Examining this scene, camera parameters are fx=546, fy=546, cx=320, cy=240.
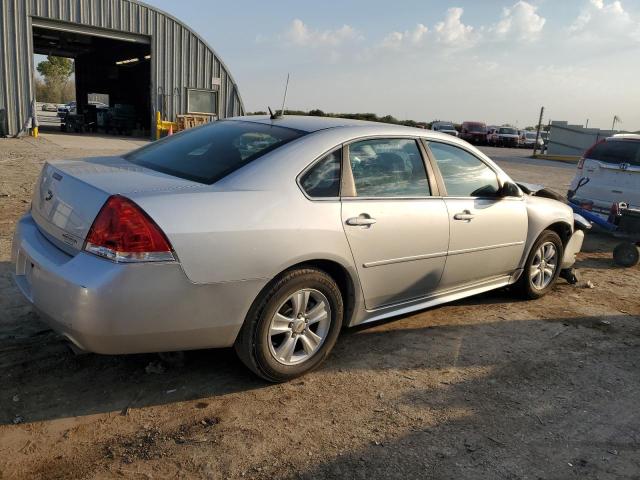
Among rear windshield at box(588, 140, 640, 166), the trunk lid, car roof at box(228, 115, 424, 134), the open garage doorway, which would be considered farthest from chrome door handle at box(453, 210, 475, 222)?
the open garage doorway

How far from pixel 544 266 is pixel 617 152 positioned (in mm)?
3888

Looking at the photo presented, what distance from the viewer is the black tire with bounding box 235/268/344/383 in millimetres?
3102

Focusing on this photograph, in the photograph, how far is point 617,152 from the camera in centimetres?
805

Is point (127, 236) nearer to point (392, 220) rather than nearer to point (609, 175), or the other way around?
point (392, 220)

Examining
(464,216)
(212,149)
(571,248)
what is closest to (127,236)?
(212,149)

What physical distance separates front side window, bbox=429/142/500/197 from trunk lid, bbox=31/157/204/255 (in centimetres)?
200

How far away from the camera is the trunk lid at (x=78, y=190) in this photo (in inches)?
111

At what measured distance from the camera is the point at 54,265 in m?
2.83

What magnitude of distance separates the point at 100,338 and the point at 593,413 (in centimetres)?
285

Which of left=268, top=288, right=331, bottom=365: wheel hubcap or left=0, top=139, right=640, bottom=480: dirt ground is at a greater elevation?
left=268, top=288, right=331, bottom=365: wheel hubcap

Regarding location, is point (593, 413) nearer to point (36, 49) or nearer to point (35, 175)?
point (35, 175)

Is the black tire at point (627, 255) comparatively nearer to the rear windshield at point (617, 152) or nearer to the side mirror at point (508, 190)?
the rear windshield at point (617, 152)

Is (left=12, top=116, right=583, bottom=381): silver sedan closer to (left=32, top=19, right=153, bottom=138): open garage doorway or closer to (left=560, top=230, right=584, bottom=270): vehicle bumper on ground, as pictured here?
(left=560, top=230, right=584, bottom=270): vehicle bumper on ground

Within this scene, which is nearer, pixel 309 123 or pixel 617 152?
pixel 309 123
